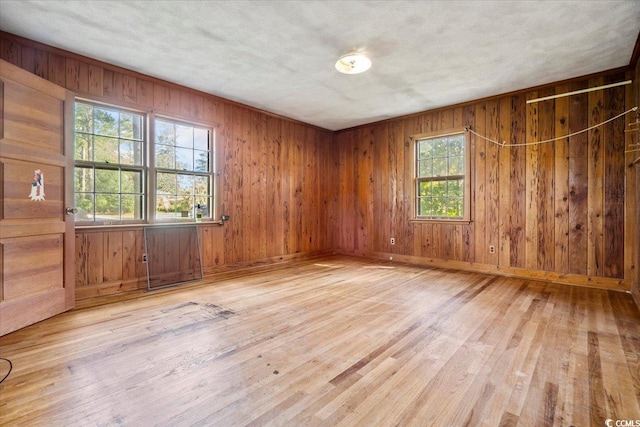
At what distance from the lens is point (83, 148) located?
3371 millimetres

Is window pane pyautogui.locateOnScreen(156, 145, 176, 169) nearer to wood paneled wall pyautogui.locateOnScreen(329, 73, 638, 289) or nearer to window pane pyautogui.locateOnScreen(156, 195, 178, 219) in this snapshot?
window pane pyautogui.locateOnScreen(156, 195, 178, 219)

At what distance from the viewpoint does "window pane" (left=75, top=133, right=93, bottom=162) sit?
3.33 m

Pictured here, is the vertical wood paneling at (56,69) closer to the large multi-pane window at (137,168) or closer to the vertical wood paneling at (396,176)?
the large multi-pane window at (137,168)

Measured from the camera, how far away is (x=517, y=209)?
172 inches

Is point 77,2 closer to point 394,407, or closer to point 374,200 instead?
point 394,407

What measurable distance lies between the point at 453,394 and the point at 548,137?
400cm

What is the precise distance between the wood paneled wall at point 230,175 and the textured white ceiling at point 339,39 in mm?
236

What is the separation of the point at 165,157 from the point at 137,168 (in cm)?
40

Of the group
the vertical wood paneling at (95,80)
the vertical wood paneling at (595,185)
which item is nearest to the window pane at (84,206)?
the vertical wood paneling at (95,80)

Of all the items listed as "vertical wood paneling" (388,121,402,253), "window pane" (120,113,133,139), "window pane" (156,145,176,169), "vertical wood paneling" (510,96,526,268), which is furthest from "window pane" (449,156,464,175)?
"window pane" (120,113,133,139)

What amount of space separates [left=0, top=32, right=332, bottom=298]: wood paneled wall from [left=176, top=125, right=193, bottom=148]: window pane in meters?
0.17

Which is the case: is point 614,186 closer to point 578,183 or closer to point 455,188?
point 578,183

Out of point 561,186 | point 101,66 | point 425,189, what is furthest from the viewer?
point 425,189

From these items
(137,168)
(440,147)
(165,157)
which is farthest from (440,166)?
(137,168)
